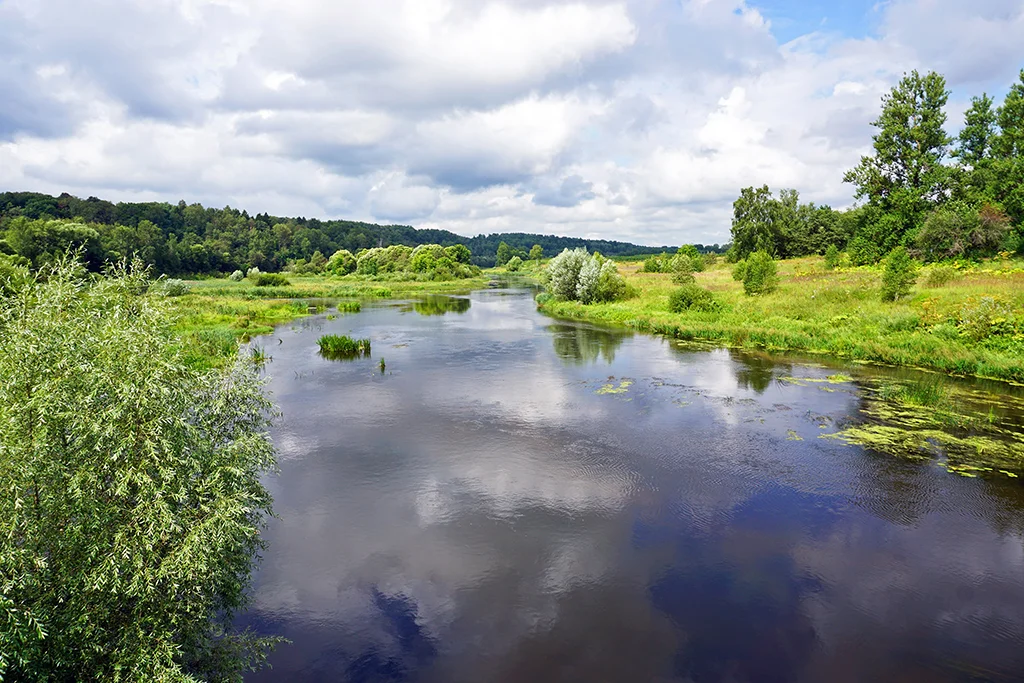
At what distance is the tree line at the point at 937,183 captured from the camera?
41.8 metres

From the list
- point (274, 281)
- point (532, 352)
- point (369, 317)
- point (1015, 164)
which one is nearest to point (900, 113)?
point (1015, 164)

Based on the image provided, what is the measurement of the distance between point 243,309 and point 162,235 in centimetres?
8991

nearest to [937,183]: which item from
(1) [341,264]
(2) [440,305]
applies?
(2) [440,305]

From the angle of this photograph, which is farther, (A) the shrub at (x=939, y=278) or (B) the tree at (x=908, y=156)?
(B) the tree at (x=908, y=156)

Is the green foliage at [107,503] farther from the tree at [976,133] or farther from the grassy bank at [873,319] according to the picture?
the tree at [976,133]

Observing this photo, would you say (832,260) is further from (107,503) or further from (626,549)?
(107,503)

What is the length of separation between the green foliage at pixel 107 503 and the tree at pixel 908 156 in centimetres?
5834

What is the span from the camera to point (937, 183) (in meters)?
48.4

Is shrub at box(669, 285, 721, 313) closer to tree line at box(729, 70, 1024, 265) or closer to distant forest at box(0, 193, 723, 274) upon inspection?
tree line at box(729, 70, 1024, 265)

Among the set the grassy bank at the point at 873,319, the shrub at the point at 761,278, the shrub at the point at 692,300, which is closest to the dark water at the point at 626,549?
the grassy bank at the point at 873,319

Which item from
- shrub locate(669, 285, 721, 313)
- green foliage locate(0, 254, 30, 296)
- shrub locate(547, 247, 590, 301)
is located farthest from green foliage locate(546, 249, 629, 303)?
green foliage locate(0, 254, 30, 296)

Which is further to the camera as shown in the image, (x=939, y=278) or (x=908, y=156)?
(x=908, y=156)

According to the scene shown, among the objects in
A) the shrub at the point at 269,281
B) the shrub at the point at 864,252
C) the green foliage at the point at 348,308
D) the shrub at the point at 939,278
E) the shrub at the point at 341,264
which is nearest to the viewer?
the shrub at the point at 939,278

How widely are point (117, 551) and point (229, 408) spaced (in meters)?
2.64
